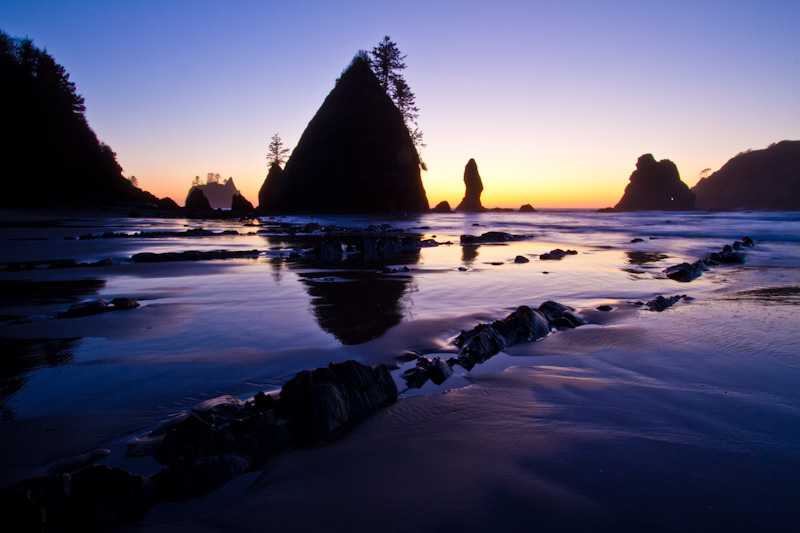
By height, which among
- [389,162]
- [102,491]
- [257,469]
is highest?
[389,162]

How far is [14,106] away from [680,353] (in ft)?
140

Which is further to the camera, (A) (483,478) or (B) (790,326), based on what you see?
(B) (790,326)

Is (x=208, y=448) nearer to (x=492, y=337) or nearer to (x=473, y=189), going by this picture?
(x=492, y=337)

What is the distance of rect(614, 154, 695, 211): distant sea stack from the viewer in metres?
84.4

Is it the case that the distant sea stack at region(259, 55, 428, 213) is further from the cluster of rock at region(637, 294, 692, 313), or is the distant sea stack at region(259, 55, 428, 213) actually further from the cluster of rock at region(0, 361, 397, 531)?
the cluster of rock at region(0, 361, 397, 531)

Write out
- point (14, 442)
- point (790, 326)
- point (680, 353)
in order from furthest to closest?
point (790, 326) < point (680, 353) < point (14, 442)

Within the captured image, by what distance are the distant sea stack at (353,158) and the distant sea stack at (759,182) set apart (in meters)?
73.7

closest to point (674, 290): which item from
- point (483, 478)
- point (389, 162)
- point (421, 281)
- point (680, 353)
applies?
point (680, 353)

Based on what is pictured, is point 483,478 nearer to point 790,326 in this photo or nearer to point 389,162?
point 790,326

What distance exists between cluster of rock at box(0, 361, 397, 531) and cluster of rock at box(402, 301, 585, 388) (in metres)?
0.33

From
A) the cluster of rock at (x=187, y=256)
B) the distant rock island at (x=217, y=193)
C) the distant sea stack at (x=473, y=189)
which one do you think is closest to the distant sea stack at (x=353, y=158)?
the cluster of rock at (x=187, y=256)

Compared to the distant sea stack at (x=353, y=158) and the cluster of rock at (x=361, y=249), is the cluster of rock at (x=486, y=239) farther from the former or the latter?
the distant sea stack at (x=353, y=158)

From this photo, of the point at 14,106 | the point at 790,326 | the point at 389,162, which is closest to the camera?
the point at 790,326

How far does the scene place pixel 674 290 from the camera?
16.3ft
